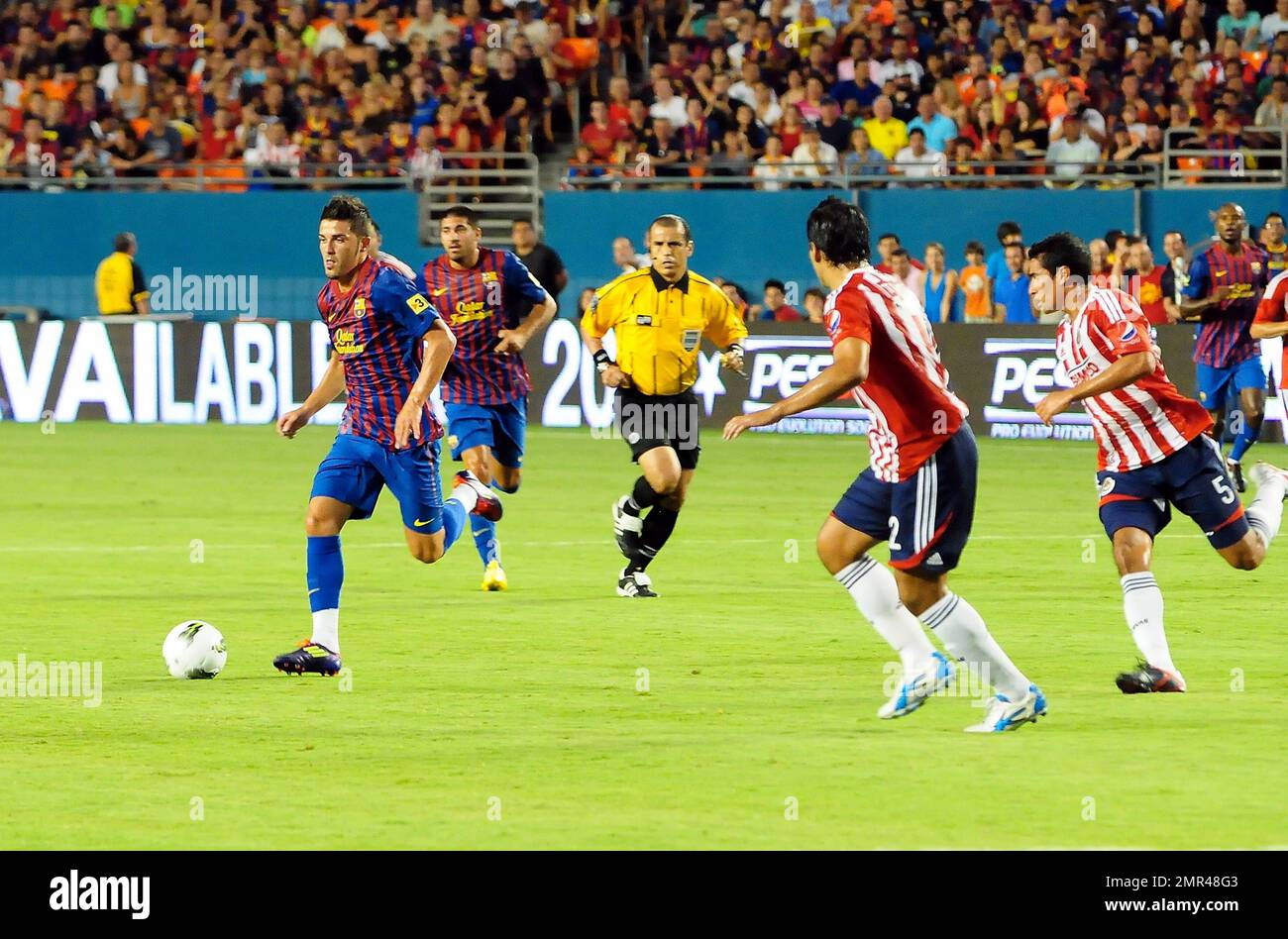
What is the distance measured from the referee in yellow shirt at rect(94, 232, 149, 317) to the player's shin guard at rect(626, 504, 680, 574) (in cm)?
1651

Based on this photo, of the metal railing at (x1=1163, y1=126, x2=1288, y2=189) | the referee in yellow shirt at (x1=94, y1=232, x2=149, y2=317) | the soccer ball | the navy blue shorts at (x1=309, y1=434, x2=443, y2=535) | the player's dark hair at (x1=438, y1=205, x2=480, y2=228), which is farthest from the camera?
the referee in yellow shirt at (x1=94, y1=232, x2=149, y2=317)

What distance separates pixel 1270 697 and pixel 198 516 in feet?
33.0

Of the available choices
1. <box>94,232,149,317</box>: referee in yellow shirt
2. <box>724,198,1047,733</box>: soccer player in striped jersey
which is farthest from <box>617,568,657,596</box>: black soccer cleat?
<box>94,232,149,317</box>: referee in yellow shirt

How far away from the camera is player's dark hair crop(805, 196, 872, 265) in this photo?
857 cm

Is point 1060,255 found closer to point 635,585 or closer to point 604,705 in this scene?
point 604,705

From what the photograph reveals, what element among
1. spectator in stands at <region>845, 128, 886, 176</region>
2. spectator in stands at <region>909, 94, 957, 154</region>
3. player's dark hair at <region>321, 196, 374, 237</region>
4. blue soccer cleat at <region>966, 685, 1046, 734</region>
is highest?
spectator in stands at <region>909, 94, 957, 154</region>

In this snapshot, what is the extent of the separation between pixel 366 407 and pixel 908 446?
3010mm

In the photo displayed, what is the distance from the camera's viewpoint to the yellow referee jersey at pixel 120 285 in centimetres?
2862

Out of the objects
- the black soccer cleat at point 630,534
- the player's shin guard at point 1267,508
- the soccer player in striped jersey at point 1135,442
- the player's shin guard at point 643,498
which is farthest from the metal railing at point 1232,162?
the soccer player in striped jersey at point 1135,442

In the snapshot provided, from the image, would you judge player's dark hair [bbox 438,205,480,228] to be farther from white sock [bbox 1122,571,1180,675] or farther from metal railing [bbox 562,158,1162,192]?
metal railing [bbox 562,158,1162,192]

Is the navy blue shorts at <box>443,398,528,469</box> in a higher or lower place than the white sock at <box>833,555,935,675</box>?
higher

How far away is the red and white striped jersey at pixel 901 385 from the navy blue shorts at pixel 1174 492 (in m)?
1.55

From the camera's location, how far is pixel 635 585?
13.1 metres
